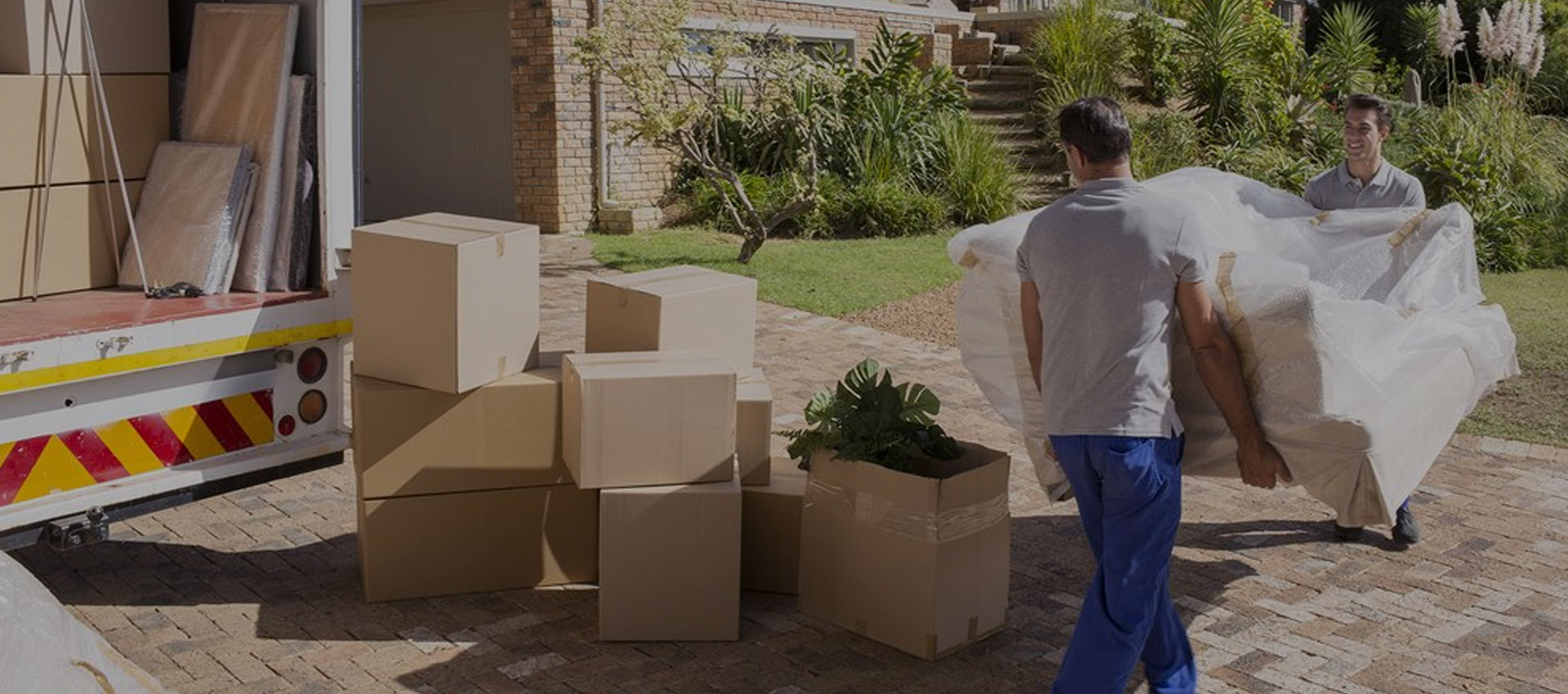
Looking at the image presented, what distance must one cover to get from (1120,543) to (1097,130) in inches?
42.8

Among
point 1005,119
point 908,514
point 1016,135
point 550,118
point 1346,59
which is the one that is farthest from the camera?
point 1346,59

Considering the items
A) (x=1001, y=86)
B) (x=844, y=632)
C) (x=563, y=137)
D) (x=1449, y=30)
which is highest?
(x=1449, y=30)

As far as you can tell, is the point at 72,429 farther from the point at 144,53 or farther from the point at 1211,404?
the point at 1211,404

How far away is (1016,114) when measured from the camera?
1852cm

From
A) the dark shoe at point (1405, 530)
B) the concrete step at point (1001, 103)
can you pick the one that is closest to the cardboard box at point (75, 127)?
the dark shoe at point (1405, 530)

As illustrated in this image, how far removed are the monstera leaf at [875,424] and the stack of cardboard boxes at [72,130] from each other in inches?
109

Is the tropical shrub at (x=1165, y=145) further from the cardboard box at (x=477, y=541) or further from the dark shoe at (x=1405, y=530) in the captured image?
the cardboard box at (x=477, y=541)

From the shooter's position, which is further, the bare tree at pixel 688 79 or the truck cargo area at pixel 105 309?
the bare tree at pixel 688 79

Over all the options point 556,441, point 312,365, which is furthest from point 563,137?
point 556,441

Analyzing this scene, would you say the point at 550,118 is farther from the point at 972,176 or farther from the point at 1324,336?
the point at 1324,336

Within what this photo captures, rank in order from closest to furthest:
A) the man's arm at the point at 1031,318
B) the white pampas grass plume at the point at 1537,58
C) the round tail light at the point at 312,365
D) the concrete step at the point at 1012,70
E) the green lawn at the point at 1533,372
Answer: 1. the man's arm at the point at 1031,318
2. the round tail light at the point at 312,365
3. the green lawn at the point at 1533,372
4. the white pampas grass plume at the point at 1537,58
5. the concrete step at the point at 1012,70

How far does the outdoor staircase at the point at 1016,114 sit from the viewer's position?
16.7m

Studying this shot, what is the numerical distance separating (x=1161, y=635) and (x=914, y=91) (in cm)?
1271

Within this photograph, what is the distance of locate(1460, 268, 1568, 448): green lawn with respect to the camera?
→ 8211 millimetres
